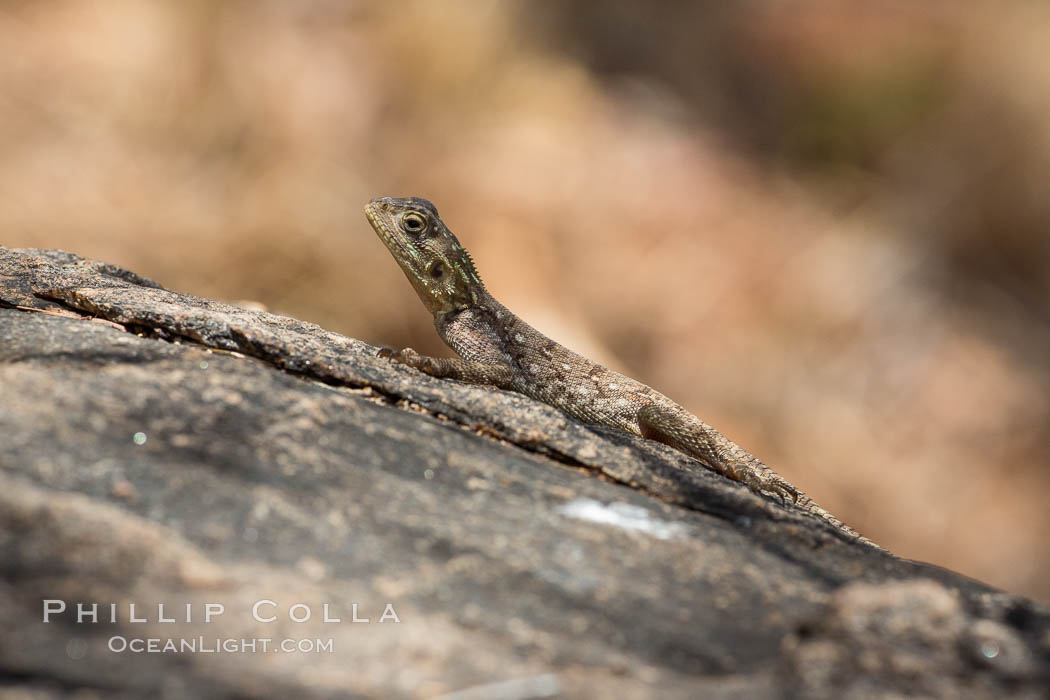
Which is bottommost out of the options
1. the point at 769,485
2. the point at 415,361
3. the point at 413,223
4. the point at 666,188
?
the point at 769,485

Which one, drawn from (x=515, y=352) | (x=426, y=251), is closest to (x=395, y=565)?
(x=515, y=352)

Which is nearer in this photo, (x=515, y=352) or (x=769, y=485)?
(x=769, y=485)

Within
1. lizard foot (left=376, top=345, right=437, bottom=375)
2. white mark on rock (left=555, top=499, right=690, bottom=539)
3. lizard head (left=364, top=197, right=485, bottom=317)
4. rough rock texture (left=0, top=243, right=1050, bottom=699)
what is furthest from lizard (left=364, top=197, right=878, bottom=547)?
white mark on rock (left=555, top=499, right=690, bottom=539)

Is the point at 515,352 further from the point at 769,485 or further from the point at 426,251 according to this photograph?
the point at 769,485

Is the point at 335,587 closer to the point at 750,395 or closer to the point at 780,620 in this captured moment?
the point at 780,620

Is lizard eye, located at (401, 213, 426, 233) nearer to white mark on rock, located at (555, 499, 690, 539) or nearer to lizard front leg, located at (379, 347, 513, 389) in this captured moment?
lizard front leg, located at (379, 347, 513, 389)

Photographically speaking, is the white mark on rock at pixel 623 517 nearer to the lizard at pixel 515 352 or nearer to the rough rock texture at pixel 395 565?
the rough rock texture at pixel 395 565
